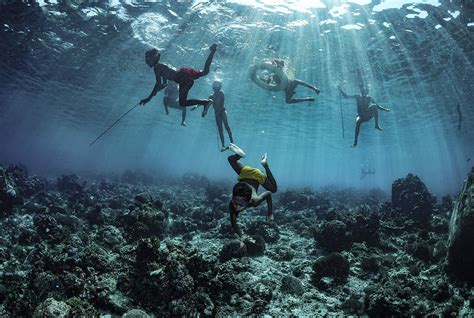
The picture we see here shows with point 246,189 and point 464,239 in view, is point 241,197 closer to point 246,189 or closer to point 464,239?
point 246,189

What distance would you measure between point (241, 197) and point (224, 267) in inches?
111

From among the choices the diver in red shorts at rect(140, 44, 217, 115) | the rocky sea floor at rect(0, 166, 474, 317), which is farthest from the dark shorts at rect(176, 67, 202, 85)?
the rocky sea floor at rect(0, 166, 474, 317)

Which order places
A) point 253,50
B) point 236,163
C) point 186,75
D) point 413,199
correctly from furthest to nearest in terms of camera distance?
point 253,50, point 413,199, point 186,75, point 236,163

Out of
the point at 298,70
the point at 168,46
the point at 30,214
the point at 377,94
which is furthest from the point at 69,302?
the point at 377,94

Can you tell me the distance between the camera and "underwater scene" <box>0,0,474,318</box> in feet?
21.0

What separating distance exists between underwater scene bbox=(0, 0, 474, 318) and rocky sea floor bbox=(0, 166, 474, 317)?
5 cm

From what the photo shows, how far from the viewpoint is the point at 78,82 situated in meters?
26.4

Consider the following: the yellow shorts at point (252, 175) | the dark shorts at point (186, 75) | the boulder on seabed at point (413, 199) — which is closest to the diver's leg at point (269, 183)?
the yellow shorts at point (252, 175)

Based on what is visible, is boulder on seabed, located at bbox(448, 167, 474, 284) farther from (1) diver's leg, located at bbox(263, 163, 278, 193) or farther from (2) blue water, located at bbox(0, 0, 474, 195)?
(2) blue water, located at bbox(0, 0, 474, 195)

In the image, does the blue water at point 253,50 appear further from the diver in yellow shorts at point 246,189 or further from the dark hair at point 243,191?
the dark hair at point 243,191

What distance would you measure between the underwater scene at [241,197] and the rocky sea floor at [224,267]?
0.16 ft

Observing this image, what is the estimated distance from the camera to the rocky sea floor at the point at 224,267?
602cm

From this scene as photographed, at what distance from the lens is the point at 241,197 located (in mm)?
5730

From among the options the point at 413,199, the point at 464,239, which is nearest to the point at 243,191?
the point at 464,239
